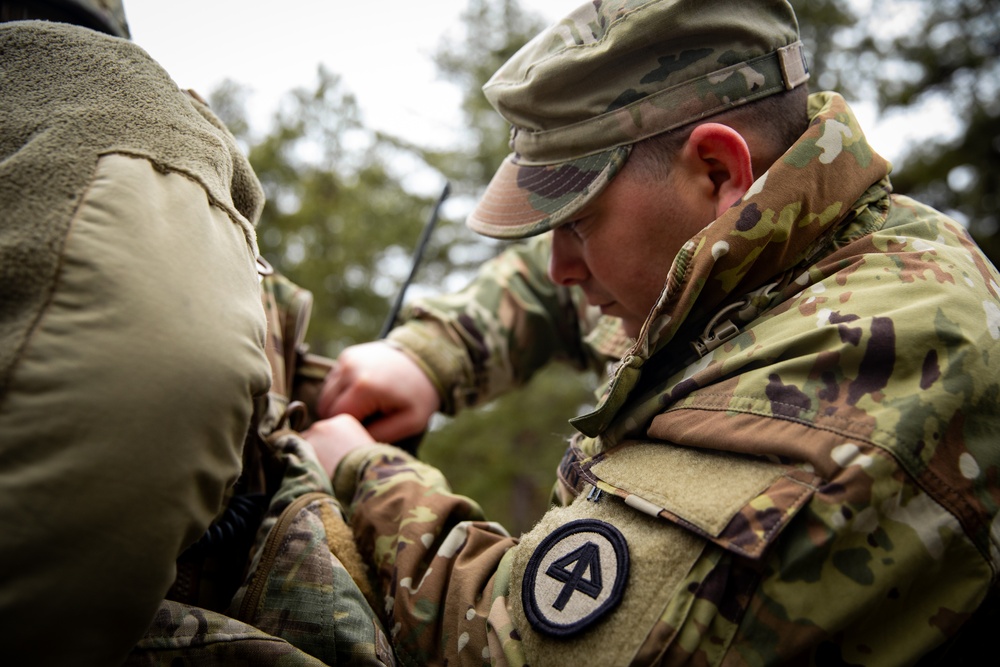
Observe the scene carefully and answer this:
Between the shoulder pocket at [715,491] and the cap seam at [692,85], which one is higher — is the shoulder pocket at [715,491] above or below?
below

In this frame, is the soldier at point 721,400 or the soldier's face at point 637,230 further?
the soldier's face at point 637,230

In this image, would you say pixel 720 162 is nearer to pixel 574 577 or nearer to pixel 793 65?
pixel 793 65

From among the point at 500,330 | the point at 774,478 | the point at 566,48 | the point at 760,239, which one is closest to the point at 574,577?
the point at 774,478

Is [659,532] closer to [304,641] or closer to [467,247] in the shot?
[304,641]

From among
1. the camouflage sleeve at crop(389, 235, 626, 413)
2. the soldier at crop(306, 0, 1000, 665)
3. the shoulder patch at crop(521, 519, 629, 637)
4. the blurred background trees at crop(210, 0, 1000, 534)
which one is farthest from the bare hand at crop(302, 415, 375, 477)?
the blurred background trees at crop(210, 0, 1000, 534)

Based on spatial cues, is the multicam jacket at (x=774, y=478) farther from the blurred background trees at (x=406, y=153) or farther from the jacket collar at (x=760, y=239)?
the blurred background trees at (x=406, y=153)

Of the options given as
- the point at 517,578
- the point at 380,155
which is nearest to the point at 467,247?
the point at 380,155

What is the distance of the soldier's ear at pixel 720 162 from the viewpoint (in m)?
1.82

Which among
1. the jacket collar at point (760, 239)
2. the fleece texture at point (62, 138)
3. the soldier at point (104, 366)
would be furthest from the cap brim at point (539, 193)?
the soldier at point (104, 366)

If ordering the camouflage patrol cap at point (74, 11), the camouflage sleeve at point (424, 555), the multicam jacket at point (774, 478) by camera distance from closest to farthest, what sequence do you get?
the multicam jacket at point (774, 478) < the camouflage sleeve at point (424, 555) < the camouflage patrol cap at point (74, 11)

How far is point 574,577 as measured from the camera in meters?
1.37

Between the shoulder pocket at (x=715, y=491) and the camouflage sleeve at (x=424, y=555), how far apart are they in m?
0.35

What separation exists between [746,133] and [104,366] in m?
1.60

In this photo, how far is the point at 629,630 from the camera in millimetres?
1271
